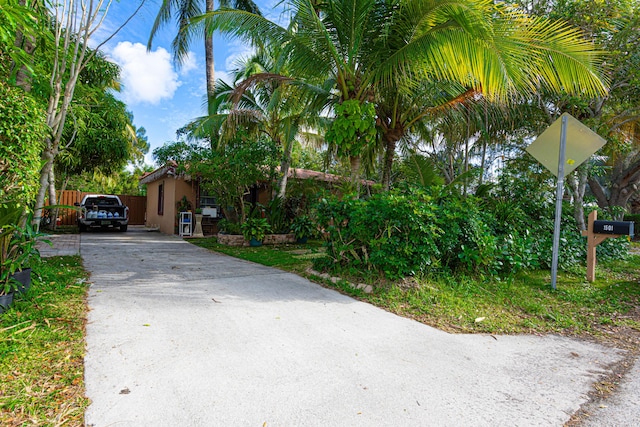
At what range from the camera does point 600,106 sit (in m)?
8.05

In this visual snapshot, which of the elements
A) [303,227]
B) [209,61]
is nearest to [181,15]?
[209,61]

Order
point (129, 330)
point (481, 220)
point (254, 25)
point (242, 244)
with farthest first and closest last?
point (242, 244), point (254, 25), point (481, 220), point (129, 330)

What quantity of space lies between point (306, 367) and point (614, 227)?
571 centimetres

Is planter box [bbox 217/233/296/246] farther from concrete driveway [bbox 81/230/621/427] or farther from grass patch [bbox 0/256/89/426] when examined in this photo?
grass patch [bbox 0/256/89/426]

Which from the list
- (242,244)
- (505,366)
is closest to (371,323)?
(505,366)

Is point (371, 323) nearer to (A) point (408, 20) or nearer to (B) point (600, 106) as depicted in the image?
(A) point (408, 20)

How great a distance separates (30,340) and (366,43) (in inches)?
259

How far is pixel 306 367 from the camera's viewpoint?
2.69m

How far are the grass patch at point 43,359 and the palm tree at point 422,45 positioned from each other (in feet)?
16.2

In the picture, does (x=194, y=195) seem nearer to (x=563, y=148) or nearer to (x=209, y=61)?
(x=209, y=61)

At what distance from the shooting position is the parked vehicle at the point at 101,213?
14.1 metres

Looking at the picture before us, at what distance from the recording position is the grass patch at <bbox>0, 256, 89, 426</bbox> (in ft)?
6.55

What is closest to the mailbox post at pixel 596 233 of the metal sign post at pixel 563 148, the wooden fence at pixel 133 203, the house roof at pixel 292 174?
the metal sign post at pixel 563 148

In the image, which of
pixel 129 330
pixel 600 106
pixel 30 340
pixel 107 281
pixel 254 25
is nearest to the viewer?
pixel 30 340
